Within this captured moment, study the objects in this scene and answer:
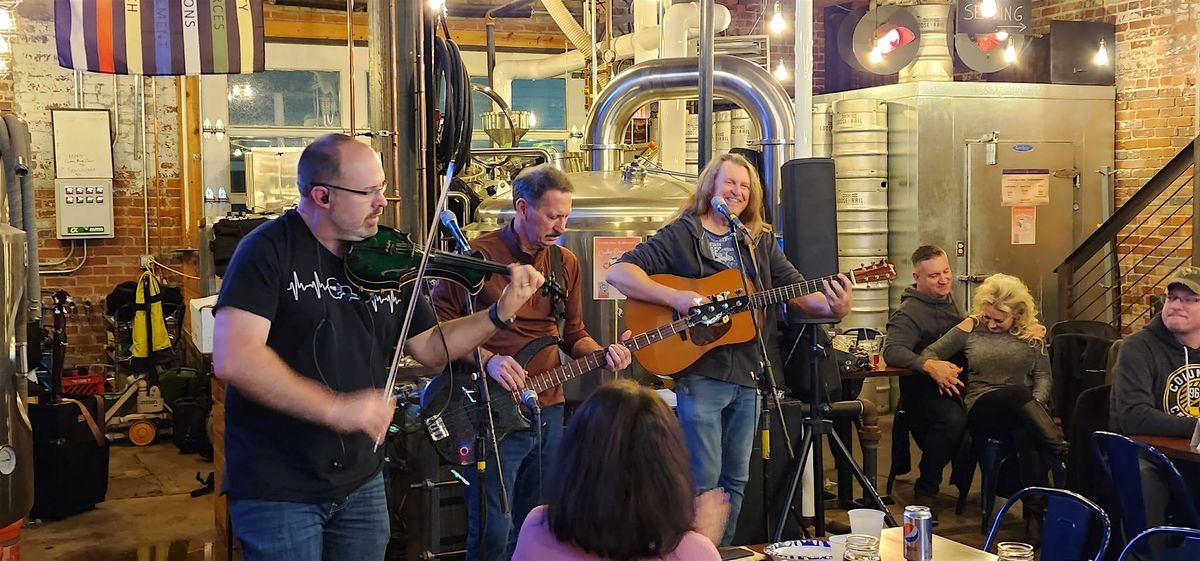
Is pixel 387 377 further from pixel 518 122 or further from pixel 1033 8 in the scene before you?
pixel 1033 8

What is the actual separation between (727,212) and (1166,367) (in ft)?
5.41

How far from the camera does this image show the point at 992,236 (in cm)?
841

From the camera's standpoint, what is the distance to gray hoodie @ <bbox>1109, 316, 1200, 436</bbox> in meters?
4.23

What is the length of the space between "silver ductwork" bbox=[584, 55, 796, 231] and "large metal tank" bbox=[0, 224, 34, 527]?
3.34m

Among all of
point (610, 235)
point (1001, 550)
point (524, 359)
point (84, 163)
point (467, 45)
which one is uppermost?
point (467, 45)

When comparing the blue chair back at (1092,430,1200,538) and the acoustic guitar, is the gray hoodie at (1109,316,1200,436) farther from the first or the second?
the acoustic guitar

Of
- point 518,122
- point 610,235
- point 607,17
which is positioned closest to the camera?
point 610,235

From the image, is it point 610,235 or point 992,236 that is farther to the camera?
point 992,236

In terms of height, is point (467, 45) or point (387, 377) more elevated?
point (467, 45)

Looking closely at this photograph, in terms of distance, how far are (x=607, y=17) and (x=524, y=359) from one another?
629cm

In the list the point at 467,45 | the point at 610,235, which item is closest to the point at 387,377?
the point at 610,235

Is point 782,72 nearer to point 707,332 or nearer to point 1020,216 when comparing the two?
point 1020,216

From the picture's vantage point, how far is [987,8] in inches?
321

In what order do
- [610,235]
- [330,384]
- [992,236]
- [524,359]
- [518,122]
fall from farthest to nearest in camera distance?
1. [518,122]
2. [992,236]
3. [610,235]
4. [524,359]
5. [330,384]
